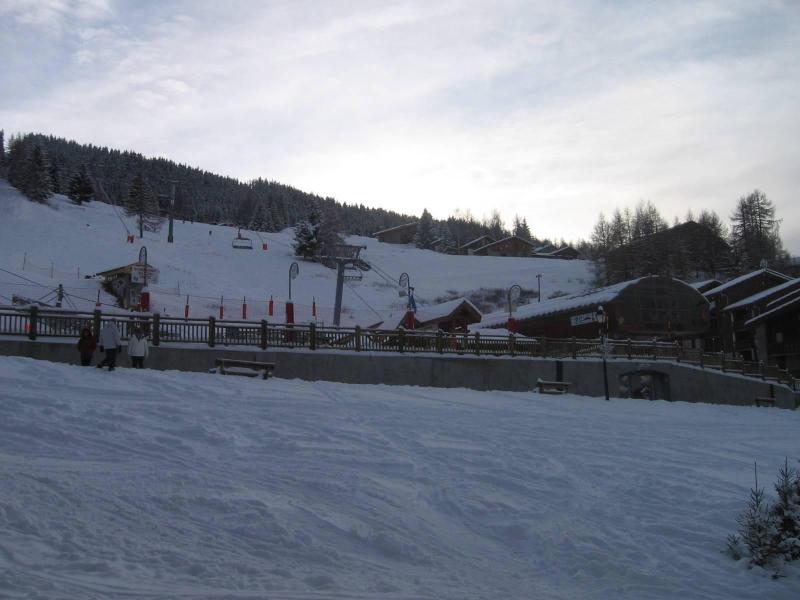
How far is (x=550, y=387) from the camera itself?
24438 millimetres

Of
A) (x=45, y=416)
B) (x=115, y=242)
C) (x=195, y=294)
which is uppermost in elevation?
(x=115, y=242)

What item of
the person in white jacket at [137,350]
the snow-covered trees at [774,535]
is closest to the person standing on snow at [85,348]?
the person in white jacket at [137,350]

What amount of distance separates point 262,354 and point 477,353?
28.9ft

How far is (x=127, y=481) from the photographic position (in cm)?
819

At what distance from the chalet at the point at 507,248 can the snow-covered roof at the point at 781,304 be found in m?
84.1

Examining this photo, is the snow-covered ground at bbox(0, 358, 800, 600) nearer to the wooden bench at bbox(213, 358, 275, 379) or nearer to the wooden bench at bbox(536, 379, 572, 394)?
the wooden bench at bbox(213, 358, 275, 379)

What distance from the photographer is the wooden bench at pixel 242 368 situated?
1906 centimetres

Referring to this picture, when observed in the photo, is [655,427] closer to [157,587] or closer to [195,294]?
[157,587]

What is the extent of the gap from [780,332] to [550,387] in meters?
27.7

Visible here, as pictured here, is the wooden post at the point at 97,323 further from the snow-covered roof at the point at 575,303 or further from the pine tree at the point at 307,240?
the pine tree at the point at 307,240

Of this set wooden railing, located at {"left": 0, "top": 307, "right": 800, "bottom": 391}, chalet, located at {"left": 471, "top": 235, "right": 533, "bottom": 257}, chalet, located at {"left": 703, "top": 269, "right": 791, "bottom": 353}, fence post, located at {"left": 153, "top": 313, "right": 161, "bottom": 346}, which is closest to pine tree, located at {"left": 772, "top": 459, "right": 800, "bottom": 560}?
wooden railing, located at {"left": 0, "top": 307, "right": 800, "bottom": 391}

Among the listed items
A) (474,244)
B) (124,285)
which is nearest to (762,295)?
(124,285)

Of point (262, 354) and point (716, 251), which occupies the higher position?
point (716, 251)

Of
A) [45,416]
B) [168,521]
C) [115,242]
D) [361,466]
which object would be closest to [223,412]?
[45,416]
